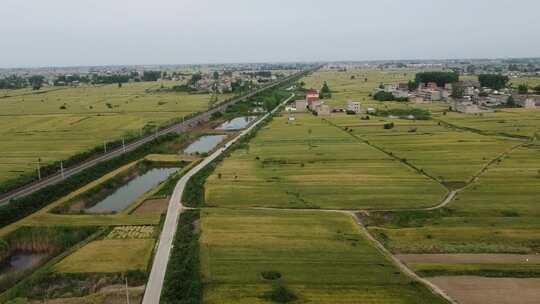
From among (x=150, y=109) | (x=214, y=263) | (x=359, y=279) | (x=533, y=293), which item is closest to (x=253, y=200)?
(x=214, y=263)

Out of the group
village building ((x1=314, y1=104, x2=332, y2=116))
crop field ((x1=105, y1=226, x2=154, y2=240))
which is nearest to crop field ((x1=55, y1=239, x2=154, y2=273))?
crop field ((x1=105, y1=226, x2=154, y2=240))

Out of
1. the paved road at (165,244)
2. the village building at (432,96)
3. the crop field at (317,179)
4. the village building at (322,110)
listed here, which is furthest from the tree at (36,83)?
the paved road at (165,244)

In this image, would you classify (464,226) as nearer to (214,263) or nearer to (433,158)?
(214,263)

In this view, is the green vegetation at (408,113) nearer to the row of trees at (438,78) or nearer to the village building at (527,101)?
the village building at (527,101)

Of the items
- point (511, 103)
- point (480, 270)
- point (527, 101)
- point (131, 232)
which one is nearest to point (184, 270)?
point (131, 232)

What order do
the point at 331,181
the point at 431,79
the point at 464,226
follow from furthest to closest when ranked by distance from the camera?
the point at 431,79
the point at 331,181
the point at 464,226

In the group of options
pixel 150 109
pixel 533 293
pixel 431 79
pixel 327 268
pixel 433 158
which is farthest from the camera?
pixel 431 79
